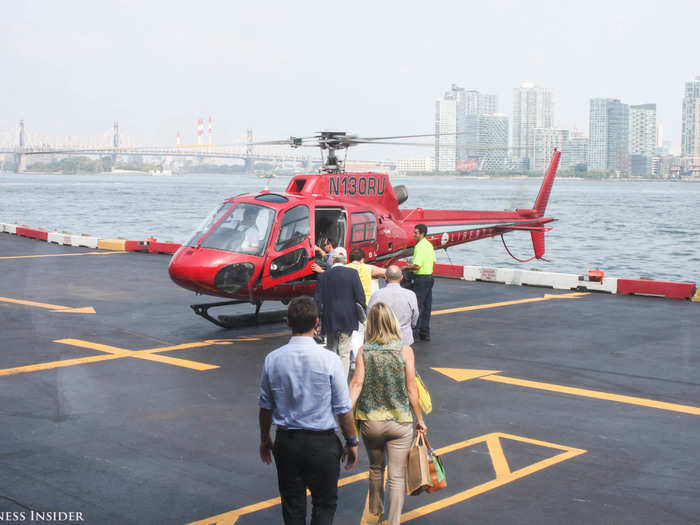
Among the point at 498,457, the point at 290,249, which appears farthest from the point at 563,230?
the point at 498,457

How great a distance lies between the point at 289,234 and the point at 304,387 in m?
9.63

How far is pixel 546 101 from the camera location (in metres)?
117

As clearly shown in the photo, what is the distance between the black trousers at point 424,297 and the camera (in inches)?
574

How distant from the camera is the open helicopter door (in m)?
14.8

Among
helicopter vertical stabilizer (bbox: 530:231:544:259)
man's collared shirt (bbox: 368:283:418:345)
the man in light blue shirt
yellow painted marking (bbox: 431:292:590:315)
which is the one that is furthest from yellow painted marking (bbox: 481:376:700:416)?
helicopter vertical stabilizer (bbox: 530:231:544:259)

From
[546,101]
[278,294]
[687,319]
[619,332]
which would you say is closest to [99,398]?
[278,294]

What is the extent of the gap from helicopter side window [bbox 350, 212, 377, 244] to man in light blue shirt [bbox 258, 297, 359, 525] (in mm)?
10687

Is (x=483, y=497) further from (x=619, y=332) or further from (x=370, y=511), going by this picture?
(x=619, y=332)

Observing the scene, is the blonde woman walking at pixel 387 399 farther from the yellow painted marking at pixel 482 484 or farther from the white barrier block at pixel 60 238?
the white barrier block at pixel 60 238

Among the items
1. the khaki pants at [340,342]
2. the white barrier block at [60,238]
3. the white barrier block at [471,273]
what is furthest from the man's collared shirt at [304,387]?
the white barrier block at [60,238]

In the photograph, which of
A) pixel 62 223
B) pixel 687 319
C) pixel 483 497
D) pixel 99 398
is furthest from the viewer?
pixel 62 223

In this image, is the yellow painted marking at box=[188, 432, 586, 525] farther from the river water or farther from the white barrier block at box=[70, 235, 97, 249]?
the white barrier block at box=[70, 235, 97, 249]

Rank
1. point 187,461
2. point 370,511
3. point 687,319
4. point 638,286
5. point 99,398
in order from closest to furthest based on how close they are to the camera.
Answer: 1. point 370,511
2. point 187,461
3. point 99,398
4. point 687,319
5. point 638,286

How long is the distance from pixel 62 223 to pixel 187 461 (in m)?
71.0
